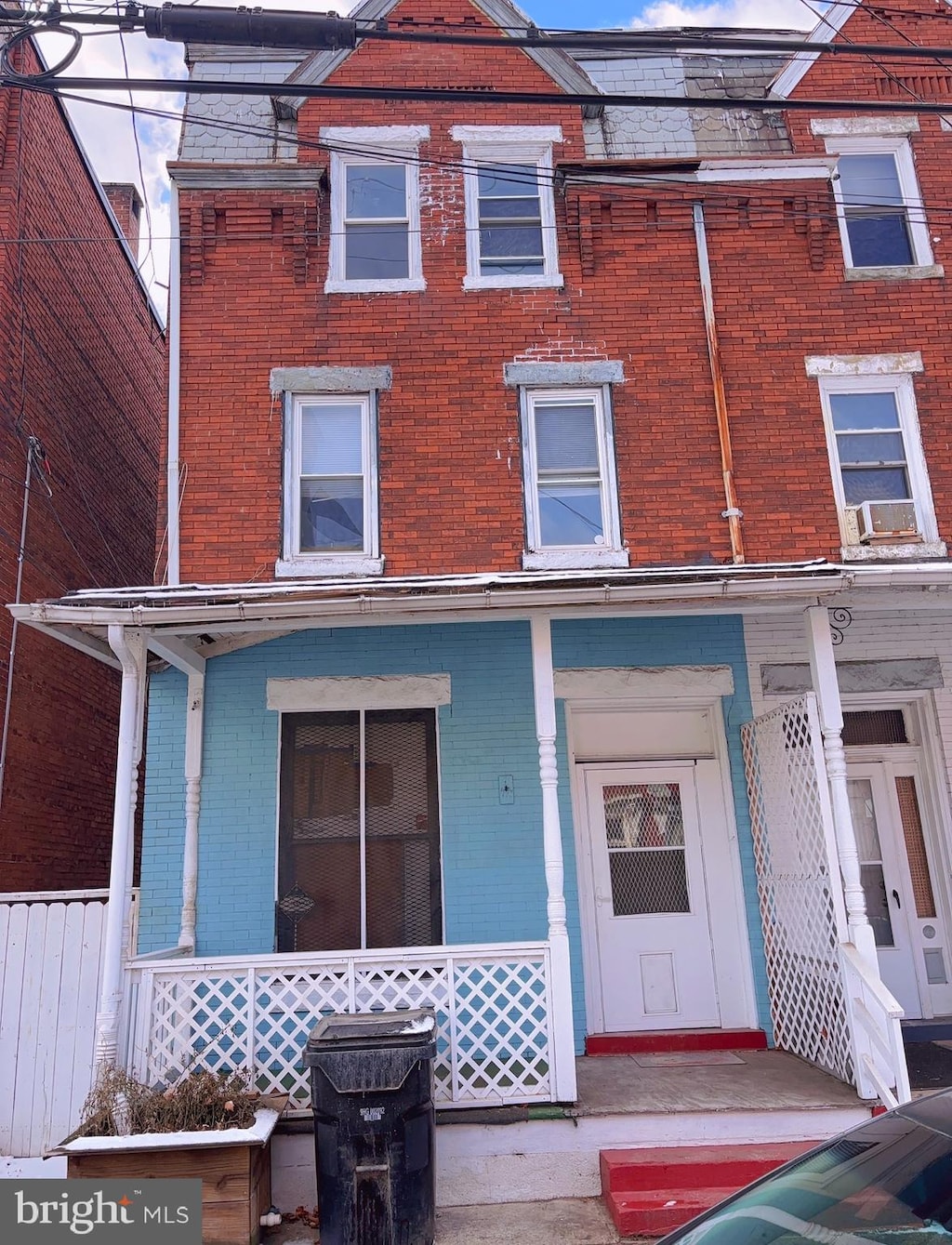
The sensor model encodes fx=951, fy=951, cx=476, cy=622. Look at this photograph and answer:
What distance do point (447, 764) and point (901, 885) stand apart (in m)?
4.17

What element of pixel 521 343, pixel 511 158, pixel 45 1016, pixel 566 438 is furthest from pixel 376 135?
pixel 45 1016

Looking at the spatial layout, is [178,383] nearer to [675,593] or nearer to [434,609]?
[434,609]

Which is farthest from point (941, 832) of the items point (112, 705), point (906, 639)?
point (112, 705)

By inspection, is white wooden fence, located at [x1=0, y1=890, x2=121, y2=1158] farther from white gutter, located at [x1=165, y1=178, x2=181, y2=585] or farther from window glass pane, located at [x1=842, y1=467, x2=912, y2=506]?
window glass pane, located at [x1=842, y1=467, x2=912, y2=506]

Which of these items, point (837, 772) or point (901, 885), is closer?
point (837, 772)

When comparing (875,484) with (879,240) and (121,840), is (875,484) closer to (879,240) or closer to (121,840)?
(879,240)

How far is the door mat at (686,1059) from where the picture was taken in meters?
7.20

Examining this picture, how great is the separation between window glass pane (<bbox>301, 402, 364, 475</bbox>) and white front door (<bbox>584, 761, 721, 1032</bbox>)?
3624mm

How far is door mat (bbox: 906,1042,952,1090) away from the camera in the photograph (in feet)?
21.1

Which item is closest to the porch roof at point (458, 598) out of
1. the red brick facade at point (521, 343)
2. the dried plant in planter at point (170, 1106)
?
the red brick facade at point (521, 343)

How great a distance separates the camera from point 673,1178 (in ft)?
18.4

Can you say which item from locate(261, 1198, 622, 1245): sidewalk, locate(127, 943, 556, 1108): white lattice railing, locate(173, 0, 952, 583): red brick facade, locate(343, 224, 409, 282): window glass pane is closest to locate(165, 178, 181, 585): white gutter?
locate(173, 0, 952, 583): red brick facade

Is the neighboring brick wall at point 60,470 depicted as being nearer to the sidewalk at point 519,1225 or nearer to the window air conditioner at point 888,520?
the sidewalk at point 519,1225

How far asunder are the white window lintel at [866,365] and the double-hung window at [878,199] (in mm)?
931
